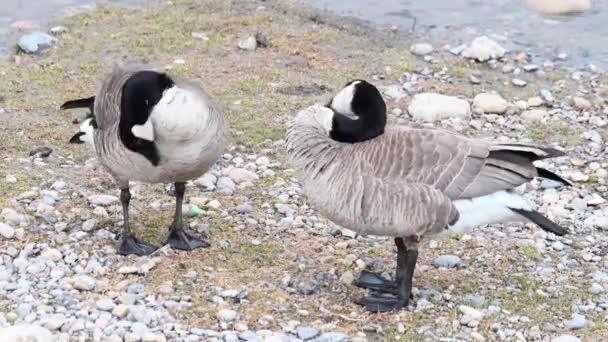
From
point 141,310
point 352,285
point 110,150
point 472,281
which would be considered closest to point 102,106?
point 110,150

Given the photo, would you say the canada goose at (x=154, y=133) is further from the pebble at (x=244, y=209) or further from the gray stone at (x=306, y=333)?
the gray stone at (x=306, y=333)

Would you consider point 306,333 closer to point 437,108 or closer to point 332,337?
point 332,337

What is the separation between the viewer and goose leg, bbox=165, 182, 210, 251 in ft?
19.8

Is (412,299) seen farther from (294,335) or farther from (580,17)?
(580,17)

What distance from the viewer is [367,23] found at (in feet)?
36.2

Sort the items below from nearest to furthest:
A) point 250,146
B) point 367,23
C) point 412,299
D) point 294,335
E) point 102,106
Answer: point 294,335, point 412,299, point 102,106, point 250,146, point 367,23

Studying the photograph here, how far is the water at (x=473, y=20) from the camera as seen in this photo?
1062cm

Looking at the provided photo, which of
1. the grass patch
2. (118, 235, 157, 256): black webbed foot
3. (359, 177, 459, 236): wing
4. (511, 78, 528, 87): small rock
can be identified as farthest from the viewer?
(511, 78, 528, 87): small rock

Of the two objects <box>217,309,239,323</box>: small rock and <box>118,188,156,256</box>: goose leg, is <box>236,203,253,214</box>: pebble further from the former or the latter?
<box>217,309,239,323</box>: small rock

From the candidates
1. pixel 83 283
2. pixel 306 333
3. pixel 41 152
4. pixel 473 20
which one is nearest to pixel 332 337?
pixel 306 333

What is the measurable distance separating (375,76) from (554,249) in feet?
11.0

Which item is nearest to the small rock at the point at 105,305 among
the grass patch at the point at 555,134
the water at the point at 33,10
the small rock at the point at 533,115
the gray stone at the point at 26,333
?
the gray stone at the point at 26,333

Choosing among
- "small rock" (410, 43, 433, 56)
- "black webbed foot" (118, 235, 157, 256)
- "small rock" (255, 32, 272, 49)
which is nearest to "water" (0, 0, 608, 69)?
"small rock" (410, 43, 433, 56)

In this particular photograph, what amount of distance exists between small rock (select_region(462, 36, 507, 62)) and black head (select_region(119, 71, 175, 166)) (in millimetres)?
5068
